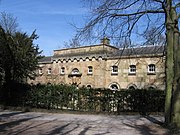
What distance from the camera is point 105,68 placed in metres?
38.7

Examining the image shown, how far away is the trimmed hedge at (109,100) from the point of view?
21.3 m

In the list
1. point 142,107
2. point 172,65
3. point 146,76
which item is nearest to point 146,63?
point 146,76

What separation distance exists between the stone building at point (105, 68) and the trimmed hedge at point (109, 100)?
10.4m

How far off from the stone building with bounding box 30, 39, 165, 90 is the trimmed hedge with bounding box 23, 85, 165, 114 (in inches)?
409

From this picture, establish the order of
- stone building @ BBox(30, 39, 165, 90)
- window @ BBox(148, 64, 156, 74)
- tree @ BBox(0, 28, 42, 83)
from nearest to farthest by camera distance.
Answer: tree @ BBox(0, 28, 42, 83) < stone building @ BBox(30, 39, 165, 90) < window @ BBox(148, 64, 156, 74)

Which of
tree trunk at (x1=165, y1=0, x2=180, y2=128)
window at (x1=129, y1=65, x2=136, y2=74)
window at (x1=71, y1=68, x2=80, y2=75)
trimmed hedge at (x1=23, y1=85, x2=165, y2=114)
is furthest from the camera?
window at (x1=71, y1=68, x2=80, y2=75)

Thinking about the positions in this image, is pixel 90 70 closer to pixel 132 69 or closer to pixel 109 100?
pixel 132 69

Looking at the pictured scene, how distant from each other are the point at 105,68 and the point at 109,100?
17.5 m

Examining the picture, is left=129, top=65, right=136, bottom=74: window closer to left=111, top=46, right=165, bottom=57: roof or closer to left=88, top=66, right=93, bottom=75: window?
left=111, top=46, right=165, bottom=57: roof

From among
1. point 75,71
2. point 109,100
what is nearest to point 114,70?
point 75,71

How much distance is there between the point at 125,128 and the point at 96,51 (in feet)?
87.4

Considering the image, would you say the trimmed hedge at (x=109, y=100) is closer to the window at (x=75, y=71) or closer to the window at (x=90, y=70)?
the window at (x=90, y=70)

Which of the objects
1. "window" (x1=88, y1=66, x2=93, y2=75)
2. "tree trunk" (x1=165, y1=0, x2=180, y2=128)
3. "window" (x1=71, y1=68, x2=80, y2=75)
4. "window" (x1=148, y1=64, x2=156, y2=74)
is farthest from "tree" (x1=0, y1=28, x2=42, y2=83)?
"tree trunk" (x1=165, y1=0, x2=180, y2=128)

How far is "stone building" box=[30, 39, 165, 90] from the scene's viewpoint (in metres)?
35.1
